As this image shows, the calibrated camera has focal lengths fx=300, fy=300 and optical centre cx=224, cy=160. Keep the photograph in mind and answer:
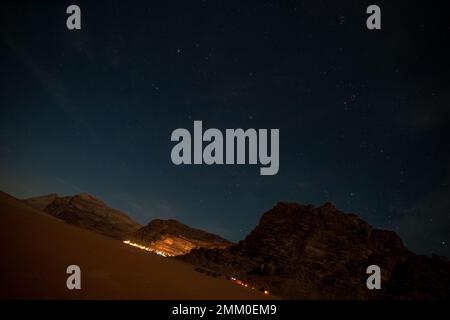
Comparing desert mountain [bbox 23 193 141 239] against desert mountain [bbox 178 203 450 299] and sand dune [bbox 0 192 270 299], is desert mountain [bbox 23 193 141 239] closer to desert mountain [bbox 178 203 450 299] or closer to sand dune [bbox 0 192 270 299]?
desert mountain [bbox 178 203 450 299]

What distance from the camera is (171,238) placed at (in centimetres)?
5381

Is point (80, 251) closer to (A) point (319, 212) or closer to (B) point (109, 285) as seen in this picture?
(B) point (109, 285)

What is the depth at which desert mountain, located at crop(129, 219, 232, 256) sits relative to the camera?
52.4 m

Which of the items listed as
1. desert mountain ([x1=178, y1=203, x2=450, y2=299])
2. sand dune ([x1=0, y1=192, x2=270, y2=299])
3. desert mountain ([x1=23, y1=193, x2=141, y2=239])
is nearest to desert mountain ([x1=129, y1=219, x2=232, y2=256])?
Result: desert mountain ([x1=178, y1=203, x2=450, y2=299])

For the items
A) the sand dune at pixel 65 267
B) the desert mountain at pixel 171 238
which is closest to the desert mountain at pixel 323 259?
the desert mountain at pixel 171 238

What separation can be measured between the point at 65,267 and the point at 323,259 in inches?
1484

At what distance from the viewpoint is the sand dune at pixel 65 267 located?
6.18m

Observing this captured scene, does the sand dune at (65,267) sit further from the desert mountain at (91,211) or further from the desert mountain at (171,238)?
the desert mountain at (91,211)

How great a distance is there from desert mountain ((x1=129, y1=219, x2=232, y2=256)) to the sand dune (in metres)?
41.8

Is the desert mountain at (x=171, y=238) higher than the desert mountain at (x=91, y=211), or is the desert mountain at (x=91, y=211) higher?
the desert mountain at (x=91, y=211)

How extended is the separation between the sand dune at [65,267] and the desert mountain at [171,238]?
137 ft

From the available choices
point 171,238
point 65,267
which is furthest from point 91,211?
point 65,267
